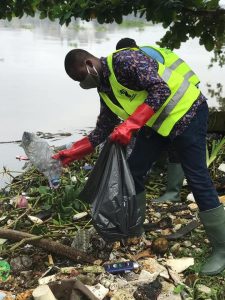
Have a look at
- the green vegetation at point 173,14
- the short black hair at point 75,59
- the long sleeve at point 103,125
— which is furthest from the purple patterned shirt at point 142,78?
the green vegetation at point 173,14

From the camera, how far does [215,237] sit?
9.50 feet

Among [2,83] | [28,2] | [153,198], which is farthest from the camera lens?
[2,83]

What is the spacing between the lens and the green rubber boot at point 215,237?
2.82 metres

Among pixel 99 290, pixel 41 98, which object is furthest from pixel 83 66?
pixel 41 98

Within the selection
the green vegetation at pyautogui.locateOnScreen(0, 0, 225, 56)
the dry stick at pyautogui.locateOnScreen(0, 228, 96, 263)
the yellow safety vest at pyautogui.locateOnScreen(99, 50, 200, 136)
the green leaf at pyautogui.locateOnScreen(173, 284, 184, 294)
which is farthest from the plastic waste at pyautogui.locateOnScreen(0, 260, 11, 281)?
the green vegetation at pyautogui.locateOnScreen(0, 0, 225, 56)

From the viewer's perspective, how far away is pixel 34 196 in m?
4.11

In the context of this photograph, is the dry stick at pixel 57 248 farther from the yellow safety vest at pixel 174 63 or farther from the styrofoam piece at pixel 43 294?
the yellow safety vest at pixel 174 63

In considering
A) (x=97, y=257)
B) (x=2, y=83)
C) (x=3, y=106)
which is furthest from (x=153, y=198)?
(x=2, y=83)

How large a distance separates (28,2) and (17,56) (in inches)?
226

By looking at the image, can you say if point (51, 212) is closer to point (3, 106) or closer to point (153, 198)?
point (153, 198)

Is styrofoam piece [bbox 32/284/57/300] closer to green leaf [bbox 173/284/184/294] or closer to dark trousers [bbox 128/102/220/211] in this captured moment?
green leaf [bbox 173/284/184/294]

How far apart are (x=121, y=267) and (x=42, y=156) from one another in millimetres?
955

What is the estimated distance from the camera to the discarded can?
9.37 feet

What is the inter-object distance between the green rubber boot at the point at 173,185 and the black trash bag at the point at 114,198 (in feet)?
3.81
